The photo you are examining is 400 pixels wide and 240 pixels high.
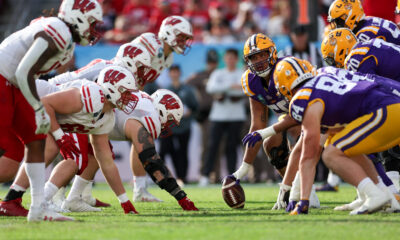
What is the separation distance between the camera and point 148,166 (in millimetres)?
7160

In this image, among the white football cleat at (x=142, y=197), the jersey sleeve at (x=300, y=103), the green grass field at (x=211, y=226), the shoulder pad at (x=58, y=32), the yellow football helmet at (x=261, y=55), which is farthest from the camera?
the white football cleat at (x=142, y=197)

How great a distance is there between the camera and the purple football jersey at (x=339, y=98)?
20.3 feet

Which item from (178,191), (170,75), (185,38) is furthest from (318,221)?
(170,75)

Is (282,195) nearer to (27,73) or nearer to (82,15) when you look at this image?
(82,15)

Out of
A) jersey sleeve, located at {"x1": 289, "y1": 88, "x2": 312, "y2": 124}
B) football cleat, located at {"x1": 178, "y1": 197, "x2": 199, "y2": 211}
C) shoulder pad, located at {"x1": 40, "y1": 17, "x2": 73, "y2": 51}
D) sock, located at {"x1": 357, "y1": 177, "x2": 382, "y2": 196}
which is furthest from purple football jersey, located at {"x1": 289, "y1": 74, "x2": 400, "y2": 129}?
shoulder pad, located at {"x1": 40, "y1": 17, "x2": 73, "y2": 51}

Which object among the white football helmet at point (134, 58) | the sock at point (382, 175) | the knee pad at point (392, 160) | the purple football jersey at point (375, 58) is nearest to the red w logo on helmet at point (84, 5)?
the white football helmet at point (134, 58)

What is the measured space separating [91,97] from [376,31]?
11.6 ft

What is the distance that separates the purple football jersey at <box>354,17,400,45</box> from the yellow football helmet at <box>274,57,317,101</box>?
1.93 meters

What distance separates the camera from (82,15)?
20.3ft

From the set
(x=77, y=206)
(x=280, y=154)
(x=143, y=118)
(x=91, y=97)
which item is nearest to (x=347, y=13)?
(x=280, y=154)

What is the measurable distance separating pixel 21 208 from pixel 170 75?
6359mm

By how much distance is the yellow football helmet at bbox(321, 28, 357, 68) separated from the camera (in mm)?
7521

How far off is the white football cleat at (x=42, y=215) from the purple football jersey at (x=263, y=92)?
249cm

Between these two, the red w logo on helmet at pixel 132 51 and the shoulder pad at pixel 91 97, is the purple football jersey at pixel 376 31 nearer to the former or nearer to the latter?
the red w logo on helmet at pixel 132 51
